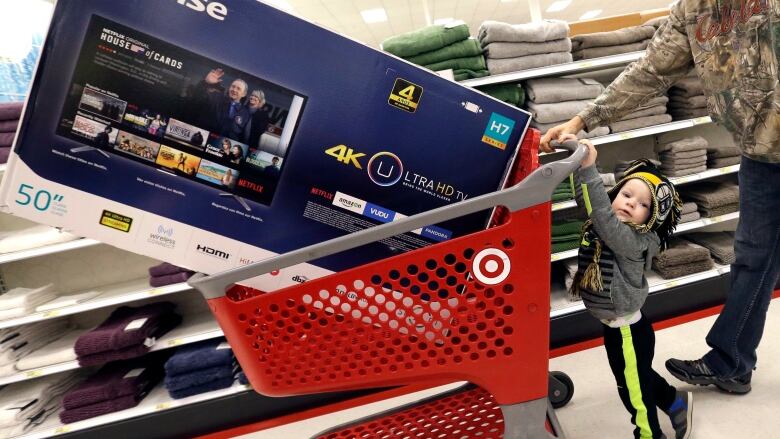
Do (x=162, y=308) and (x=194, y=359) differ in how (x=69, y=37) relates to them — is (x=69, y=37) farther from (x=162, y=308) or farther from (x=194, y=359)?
(x=162, y=308)

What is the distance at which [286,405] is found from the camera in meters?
2.09

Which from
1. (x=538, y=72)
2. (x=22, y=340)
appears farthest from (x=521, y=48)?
(x=22, y=340)

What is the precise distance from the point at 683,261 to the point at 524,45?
4.36ft

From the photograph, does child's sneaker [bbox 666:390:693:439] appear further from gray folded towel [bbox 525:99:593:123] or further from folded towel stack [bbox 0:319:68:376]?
folded towel stack [bbox 0:319:68:376]

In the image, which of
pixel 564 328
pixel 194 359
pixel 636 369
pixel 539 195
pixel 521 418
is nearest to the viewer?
pixel 539 195

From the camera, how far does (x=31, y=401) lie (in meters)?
2.04

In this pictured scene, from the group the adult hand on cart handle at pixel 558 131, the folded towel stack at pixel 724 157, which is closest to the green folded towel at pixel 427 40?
the adult hand on cart handle at pixel 558 131

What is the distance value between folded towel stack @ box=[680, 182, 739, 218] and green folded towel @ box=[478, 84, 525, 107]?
109cm

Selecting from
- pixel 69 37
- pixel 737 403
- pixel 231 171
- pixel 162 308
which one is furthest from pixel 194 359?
pixel 737 403

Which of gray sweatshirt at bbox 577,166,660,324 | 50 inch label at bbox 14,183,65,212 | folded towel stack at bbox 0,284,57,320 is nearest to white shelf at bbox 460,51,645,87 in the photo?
gray sweatshirt at bbox 577,166,660,324

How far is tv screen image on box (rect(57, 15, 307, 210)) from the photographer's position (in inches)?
31.8

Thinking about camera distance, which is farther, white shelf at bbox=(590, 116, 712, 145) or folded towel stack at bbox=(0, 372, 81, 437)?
white shelf at bbox=(590, 116, 712, 145)

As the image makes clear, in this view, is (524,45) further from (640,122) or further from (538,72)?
(640,122)

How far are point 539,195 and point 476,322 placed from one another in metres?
0.27
